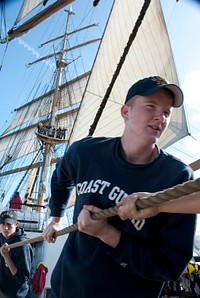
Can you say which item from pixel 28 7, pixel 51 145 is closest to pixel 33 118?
pixel 51 145

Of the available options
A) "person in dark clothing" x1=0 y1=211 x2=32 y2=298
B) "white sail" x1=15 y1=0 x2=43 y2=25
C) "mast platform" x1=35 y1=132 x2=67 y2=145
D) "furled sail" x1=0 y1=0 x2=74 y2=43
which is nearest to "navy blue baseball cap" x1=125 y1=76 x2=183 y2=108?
"person in dark clothing" x1=0 y1=211 x2=32 y2=298

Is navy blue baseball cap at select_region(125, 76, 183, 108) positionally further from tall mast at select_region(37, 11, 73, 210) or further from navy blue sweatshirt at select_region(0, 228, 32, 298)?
tall mast at select_region(37, 11, 73, 210)

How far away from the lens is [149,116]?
1.16 m

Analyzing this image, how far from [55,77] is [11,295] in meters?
25.1

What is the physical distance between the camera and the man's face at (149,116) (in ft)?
3.81

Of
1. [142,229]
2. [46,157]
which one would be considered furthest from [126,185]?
[46,157]

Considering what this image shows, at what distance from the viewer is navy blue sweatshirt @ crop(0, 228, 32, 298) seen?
2.88m

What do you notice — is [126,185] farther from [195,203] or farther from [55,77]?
[55,77]

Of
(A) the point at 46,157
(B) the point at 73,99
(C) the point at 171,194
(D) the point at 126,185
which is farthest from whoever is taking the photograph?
(B) the point at 73,99

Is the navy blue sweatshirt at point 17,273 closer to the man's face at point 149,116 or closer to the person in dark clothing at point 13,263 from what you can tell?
the person in dark clothing at point 13,263

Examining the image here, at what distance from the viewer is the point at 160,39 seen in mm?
11062

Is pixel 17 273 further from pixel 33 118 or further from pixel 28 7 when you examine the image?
pixel 33 118

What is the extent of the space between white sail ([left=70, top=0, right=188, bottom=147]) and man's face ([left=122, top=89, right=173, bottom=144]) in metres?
7.65

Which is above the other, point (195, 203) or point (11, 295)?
point (195, 203)
